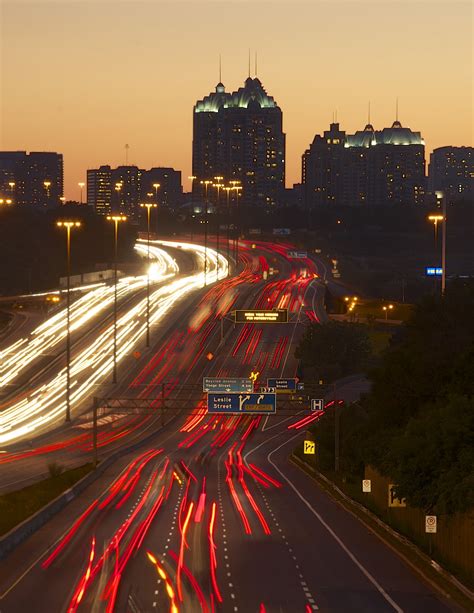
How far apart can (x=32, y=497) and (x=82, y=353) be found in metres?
66.2

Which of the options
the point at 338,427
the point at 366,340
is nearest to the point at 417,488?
the point at 338,427

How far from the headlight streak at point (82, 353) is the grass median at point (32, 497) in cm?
2237

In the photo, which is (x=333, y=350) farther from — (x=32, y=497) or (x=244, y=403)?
(x=32, y=497)

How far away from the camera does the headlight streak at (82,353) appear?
310 feet

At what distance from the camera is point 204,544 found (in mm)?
41312

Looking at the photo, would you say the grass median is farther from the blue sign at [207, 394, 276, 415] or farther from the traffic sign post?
the traffic sign post

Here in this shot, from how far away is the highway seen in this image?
100 feet

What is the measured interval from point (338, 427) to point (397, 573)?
34976mm

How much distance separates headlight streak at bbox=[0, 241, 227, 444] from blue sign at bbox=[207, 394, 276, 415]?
19.0m

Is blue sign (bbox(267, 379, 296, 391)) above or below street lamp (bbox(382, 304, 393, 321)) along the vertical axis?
below

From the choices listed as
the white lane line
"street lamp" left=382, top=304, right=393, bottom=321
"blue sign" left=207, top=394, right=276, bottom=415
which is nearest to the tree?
"street lamp" left=382, top=304, right=393, bottom=321

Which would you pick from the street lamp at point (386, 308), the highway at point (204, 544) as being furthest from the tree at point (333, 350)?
the highway at point (204, 544)

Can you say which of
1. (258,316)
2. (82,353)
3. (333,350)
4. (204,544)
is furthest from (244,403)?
(82,353)

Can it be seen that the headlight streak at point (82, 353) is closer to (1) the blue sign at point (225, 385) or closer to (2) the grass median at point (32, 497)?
(1) the blue sign at point (225, 385)
